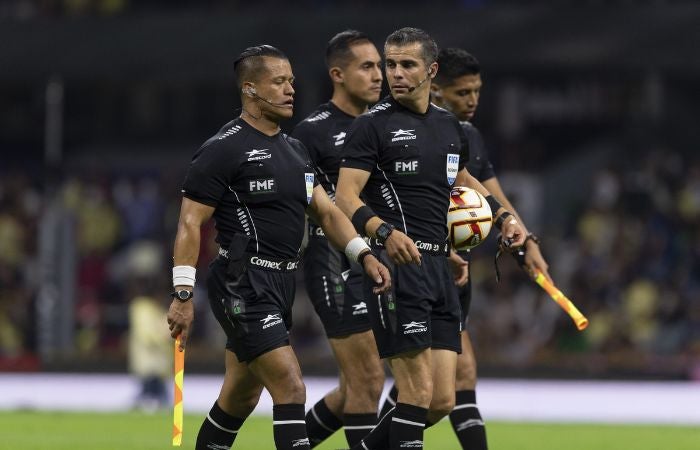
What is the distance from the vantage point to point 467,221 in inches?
372

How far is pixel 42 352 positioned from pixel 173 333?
43.3 ft

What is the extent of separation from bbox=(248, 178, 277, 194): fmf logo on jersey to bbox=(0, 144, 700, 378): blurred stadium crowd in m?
11.0

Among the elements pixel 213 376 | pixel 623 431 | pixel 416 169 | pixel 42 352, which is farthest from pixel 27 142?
pixel 416 169

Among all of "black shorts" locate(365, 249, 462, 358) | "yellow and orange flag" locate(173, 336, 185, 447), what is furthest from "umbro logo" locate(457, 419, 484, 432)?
"yellow and orange flag" locate(173, 336, 185, 447)

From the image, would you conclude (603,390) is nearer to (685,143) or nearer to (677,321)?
(677,321)

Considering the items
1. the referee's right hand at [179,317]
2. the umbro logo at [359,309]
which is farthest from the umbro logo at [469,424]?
the referee's right hand at [179,317]

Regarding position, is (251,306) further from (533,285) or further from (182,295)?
(533,285)

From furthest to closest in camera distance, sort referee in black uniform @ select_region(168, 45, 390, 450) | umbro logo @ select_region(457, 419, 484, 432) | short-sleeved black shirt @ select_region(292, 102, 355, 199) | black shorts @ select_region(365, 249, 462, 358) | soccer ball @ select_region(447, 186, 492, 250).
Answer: short-sleeved black shirt @ select_region(292, 102, 355, 199), umbro logo @ select_region(457, 419, 484, 432), soccer ball @ select_region(447, 186, 492, 250), black shorts @ select_region(365, 249, 462, 358), referee in black uniform @ select_region(168, 45, 390, 450)

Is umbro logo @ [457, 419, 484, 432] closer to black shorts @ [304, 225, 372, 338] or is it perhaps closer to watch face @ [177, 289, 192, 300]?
black shorts @ [304, 225, 372, 338]

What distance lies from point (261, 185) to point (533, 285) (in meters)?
12.6

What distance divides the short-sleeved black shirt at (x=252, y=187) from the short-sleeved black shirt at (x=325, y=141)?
139 centimetres

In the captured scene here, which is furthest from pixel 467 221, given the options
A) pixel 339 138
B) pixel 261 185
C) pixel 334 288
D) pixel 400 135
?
pixel 261 185

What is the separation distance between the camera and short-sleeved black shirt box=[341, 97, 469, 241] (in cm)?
909

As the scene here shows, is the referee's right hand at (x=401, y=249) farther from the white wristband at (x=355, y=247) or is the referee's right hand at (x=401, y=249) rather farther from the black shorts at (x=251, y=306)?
the black shorts at (x=251, y=306)
